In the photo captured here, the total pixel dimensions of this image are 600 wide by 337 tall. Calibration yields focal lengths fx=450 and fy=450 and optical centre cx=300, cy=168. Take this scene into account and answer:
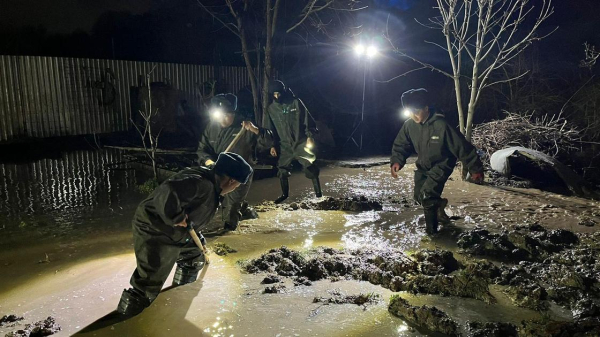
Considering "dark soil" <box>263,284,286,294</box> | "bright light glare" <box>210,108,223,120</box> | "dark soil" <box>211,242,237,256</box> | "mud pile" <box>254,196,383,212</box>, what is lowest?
"dark soil" <box>263,284,286,294</box>

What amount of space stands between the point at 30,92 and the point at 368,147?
10546 millimetres

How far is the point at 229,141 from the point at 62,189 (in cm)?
419

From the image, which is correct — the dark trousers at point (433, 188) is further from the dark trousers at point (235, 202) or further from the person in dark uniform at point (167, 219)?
the person in dark uniform at point (167, 219)

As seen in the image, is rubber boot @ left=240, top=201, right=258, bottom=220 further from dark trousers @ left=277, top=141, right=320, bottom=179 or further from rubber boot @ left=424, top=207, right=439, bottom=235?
rubber boot @ left=424, top=207, right=439, bottom=235

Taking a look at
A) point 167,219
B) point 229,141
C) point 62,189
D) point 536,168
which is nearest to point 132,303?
point 167,219

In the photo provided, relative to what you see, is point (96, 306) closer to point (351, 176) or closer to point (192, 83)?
point (351, 176)

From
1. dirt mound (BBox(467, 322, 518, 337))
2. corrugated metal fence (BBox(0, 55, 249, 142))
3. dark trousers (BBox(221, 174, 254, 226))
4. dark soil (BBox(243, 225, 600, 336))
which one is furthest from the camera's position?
corrugated metal fence (BBox(0, 55, 249, 142))

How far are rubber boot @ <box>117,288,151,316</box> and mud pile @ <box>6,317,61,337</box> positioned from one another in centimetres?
47

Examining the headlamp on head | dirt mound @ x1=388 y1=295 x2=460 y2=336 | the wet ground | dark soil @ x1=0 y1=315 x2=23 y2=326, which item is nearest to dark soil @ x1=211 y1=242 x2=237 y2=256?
the wet ground

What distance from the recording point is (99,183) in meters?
8.93

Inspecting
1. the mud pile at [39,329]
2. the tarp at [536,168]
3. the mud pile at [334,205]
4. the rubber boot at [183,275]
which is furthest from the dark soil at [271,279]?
the tarp at [536,168]

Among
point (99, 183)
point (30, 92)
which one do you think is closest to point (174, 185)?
point (99, 183)

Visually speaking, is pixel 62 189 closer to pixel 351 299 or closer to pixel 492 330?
pixel 351 299

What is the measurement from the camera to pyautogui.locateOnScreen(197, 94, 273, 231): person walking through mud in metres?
5.93
